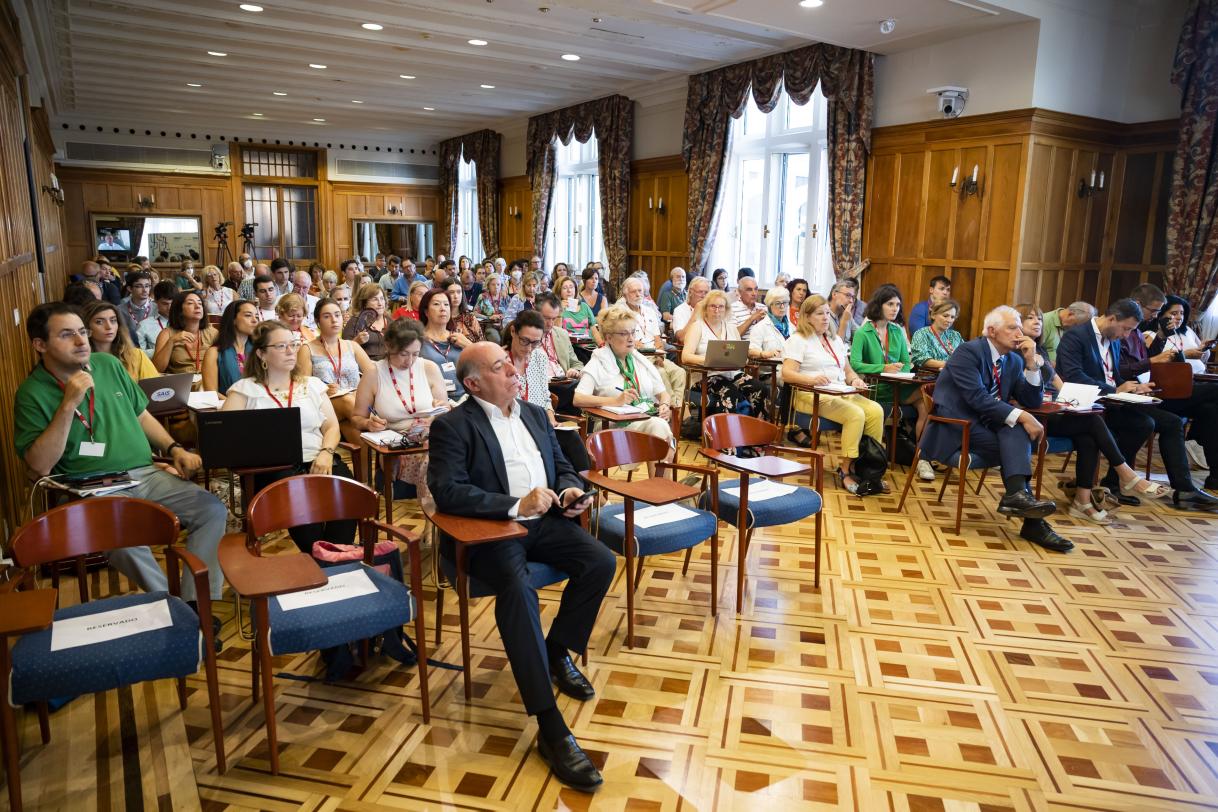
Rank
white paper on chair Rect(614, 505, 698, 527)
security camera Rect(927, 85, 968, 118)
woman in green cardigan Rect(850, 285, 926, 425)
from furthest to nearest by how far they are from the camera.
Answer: security camera Rect(927, 85, 968, 118) → woman in green cardigan Rect(850, 285, 926, 425) → white paper on chair Rect(614, 505, 698, 527)

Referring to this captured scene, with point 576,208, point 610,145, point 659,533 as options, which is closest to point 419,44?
point 610,145

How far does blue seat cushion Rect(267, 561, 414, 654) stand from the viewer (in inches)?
102

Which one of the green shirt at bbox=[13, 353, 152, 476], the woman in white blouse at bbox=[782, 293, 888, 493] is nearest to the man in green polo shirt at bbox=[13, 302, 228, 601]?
the green shirt at bbox=[13, 353, 152, 476]

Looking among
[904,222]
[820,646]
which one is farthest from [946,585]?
[904,222]

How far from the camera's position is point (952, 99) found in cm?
815

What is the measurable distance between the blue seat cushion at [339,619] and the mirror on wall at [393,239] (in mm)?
16813

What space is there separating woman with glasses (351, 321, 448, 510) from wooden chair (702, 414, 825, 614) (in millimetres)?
1568

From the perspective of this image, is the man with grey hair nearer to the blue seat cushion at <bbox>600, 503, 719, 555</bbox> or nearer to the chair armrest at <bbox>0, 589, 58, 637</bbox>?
the blue seat cushion at <bbox>600, 503, 719, 555</bbox>

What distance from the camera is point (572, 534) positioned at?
3.16m

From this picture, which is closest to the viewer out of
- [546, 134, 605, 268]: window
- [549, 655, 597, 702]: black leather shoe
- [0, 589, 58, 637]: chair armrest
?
[0, 589, 58, 637]: chair armrest

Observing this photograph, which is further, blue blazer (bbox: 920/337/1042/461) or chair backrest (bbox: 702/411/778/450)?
blue blazer (bbox: 920/337/1042/461)

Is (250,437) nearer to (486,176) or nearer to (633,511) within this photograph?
(633,511)

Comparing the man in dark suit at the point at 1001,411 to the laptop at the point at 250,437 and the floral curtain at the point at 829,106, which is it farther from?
the floral curtain at the point at 829,106

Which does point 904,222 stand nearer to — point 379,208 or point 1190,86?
point 1190,86
